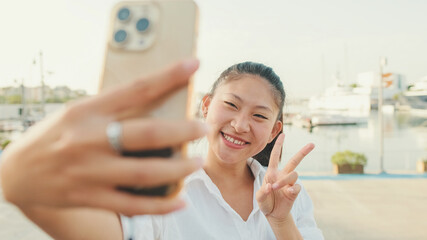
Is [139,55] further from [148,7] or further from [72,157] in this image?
[72,157]

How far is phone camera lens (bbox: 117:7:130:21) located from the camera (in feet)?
1.94

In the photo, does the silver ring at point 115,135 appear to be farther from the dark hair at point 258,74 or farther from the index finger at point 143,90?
the dark hair at point 258,74

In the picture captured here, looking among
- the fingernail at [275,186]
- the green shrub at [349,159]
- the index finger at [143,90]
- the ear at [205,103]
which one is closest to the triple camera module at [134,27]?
the index finger at [143,90]

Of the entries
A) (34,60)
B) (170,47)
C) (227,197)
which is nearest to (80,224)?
(170,47)

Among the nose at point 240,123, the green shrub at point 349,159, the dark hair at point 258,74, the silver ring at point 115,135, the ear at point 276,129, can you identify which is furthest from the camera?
the green shrub at point 349,159

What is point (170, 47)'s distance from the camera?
0.56 m

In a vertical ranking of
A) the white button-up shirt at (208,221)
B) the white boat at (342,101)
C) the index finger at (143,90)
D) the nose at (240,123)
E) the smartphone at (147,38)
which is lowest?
the white boat at (342,101)

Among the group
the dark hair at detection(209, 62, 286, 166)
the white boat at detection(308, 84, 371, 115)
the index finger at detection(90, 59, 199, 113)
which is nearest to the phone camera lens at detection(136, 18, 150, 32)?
the index finger at detection(90, 59, 199, 113)

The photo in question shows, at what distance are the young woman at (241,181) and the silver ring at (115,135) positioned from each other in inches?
27.1

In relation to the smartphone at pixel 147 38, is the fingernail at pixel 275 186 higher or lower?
lower

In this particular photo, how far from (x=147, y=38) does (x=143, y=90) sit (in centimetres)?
14

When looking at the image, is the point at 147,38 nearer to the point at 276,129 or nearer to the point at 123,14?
the point at 123,14

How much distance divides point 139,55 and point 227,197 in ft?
3.34

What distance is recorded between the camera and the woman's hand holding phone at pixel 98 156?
44 cm
